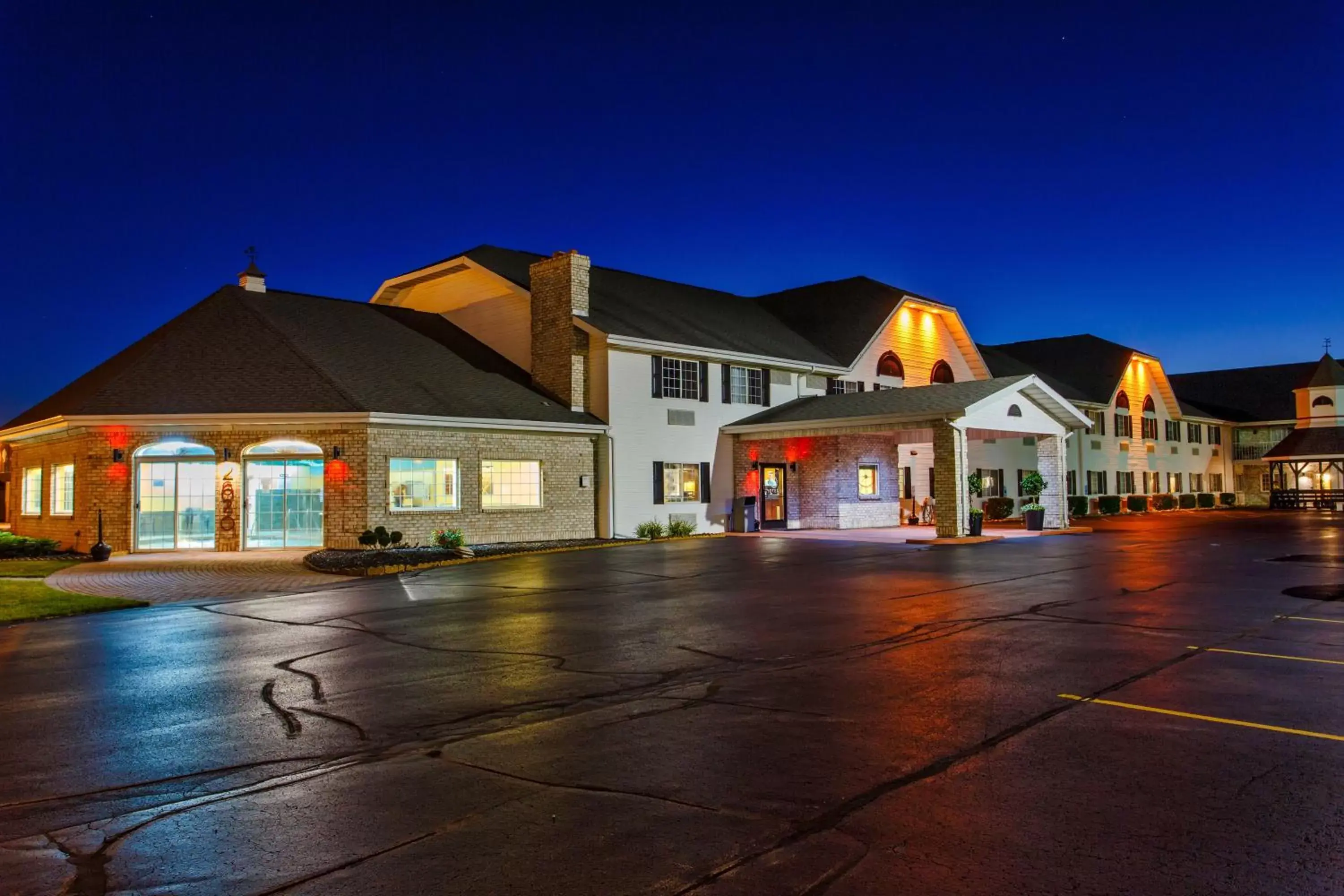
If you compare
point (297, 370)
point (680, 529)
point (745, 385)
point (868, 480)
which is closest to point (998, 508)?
point (868, 480)

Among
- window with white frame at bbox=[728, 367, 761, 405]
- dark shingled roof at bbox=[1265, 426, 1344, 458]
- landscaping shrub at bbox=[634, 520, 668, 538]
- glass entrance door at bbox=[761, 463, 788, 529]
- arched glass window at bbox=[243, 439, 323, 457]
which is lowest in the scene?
landscaping shrub at bbox=[634, 520, 668, 538]

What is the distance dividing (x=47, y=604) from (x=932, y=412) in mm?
19601

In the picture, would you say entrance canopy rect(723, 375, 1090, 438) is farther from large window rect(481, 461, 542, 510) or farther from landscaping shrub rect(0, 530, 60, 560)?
landscaping shrub rect(0, 530, 60, 560)

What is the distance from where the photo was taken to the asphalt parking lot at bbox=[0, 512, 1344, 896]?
165 inches

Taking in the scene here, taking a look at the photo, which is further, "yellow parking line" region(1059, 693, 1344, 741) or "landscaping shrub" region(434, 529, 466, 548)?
"landscaping shrub" region(434, 529, 466, 548)

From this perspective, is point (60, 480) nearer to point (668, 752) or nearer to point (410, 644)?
point (410, 644)

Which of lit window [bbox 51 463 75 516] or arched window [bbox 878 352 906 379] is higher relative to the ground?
arched window [bbox 878 352 906 379]

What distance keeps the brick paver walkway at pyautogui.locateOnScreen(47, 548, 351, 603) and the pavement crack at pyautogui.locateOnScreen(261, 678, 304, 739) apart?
7.48m

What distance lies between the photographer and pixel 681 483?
29.0 metres

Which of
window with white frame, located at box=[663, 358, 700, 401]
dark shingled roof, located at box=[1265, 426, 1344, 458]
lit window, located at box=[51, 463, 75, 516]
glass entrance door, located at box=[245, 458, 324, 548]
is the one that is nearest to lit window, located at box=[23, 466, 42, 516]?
lit window, located at box=[51, 463, 75, 516]

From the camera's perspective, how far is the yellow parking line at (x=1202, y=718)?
6.11m

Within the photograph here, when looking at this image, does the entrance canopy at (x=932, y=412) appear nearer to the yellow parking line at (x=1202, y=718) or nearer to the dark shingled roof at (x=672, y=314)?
the dark shingled roof at (x=672, y=314)

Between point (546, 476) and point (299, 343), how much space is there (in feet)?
23.5

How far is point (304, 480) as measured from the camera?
899 inches
